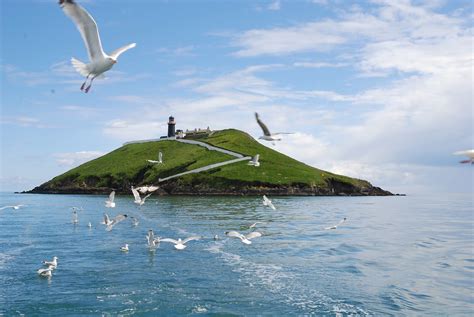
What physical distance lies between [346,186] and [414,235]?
11297 centimetres

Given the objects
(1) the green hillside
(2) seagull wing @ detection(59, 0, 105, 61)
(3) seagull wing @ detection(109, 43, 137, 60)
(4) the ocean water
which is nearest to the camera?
(2) seagull wing @ detection(59, 0, 105, 61)

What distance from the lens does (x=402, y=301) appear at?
80.6 feet

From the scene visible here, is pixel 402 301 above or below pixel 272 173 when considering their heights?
below

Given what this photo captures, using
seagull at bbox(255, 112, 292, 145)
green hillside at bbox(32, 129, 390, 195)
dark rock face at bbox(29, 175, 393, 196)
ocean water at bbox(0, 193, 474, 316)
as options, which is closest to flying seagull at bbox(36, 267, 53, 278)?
ocean water at bbox(0, 193, 474, 316)

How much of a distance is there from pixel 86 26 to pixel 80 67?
2.77 meters

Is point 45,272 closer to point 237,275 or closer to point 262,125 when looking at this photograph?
point 237,275

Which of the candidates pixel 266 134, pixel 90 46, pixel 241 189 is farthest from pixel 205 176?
pixel 90 46

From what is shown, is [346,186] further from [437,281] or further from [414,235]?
[437,281]

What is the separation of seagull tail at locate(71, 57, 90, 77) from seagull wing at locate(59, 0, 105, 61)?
956mm

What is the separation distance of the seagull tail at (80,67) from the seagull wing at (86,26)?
0.96m

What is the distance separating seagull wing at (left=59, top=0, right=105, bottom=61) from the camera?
13.2 meters

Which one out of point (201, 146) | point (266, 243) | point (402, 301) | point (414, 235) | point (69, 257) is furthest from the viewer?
point (201, 146)

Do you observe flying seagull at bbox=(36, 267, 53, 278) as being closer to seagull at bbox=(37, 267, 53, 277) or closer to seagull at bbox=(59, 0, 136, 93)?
seagull at bbox=(37, 267, 53, 277)

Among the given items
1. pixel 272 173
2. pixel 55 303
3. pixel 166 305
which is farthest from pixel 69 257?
pixel 272 173
